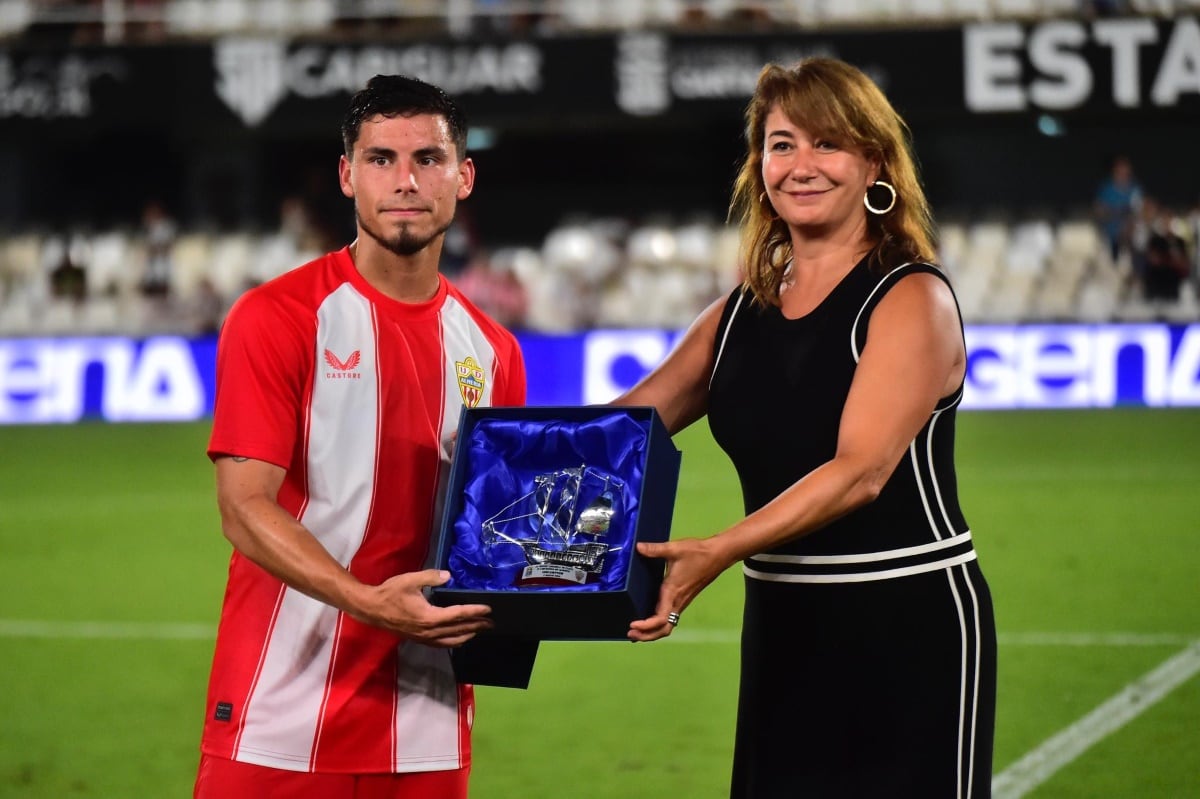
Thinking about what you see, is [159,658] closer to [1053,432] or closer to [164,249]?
[1053,432]

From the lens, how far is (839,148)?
282 centimetres

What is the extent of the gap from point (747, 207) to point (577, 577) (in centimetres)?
87

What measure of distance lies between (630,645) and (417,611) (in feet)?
14.6

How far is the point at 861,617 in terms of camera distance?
109 inches

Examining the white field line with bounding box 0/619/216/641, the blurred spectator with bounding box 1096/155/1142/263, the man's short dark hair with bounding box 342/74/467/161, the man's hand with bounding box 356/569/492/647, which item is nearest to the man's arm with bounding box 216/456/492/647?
the man's hand with bounding box 356/569/492/647

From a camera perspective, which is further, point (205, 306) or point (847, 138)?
point (205, 306)

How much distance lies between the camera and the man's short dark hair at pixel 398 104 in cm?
285

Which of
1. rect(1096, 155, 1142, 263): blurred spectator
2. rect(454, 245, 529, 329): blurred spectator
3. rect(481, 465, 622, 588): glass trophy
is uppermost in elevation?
rect(1096, 155, 1142, 263): blurred spectator

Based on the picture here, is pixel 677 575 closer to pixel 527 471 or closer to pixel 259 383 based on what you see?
pixel 527 471

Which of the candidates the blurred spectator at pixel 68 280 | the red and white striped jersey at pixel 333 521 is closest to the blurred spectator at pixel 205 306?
the blurred spectator at pixel 68 280

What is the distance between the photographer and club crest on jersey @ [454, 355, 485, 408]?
296cm

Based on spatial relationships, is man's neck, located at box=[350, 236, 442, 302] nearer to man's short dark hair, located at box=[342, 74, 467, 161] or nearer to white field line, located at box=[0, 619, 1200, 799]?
man's short dark hair, located at box=[342, 74, 467, 161]

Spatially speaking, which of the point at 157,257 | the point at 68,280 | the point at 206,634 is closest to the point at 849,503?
the point at 206,634

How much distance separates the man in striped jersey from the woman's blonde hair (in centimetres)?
55
